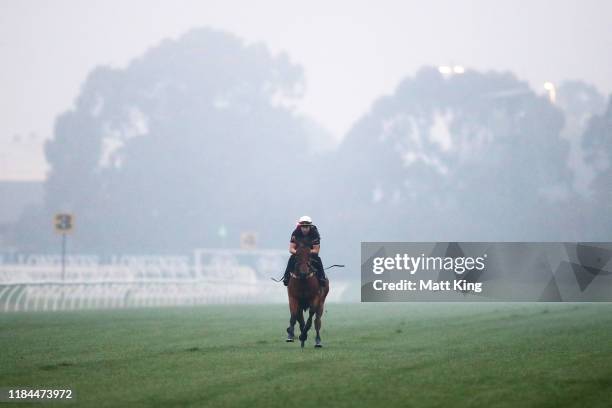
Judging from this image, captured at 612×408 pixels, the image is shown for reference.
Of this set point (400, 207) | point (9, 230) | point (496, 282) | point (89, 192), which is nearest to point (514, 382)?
point (496, 282)

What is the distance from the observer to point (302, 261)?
1867 centimetres

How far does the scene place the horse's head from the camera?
1859 cm

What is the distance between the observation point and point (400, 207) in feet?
252

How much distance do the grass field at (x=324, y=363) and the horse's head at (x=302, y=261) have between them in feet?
3.58

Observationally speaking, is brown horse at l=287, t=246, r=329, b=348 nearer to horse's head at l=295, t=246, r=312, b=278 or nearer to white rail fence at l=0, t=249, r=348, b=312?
horse's head at l=295, t=246, r=312, b=278

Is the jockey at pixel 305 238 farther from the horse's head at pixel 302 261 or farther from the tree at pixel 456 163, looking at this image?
the tree at pixel 456 163

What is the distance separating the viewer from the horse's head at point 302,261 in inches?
732

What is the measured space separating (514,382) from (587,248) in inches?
847

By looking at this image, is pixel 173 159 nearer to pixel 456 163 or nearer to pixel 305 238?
pixel 456 163
